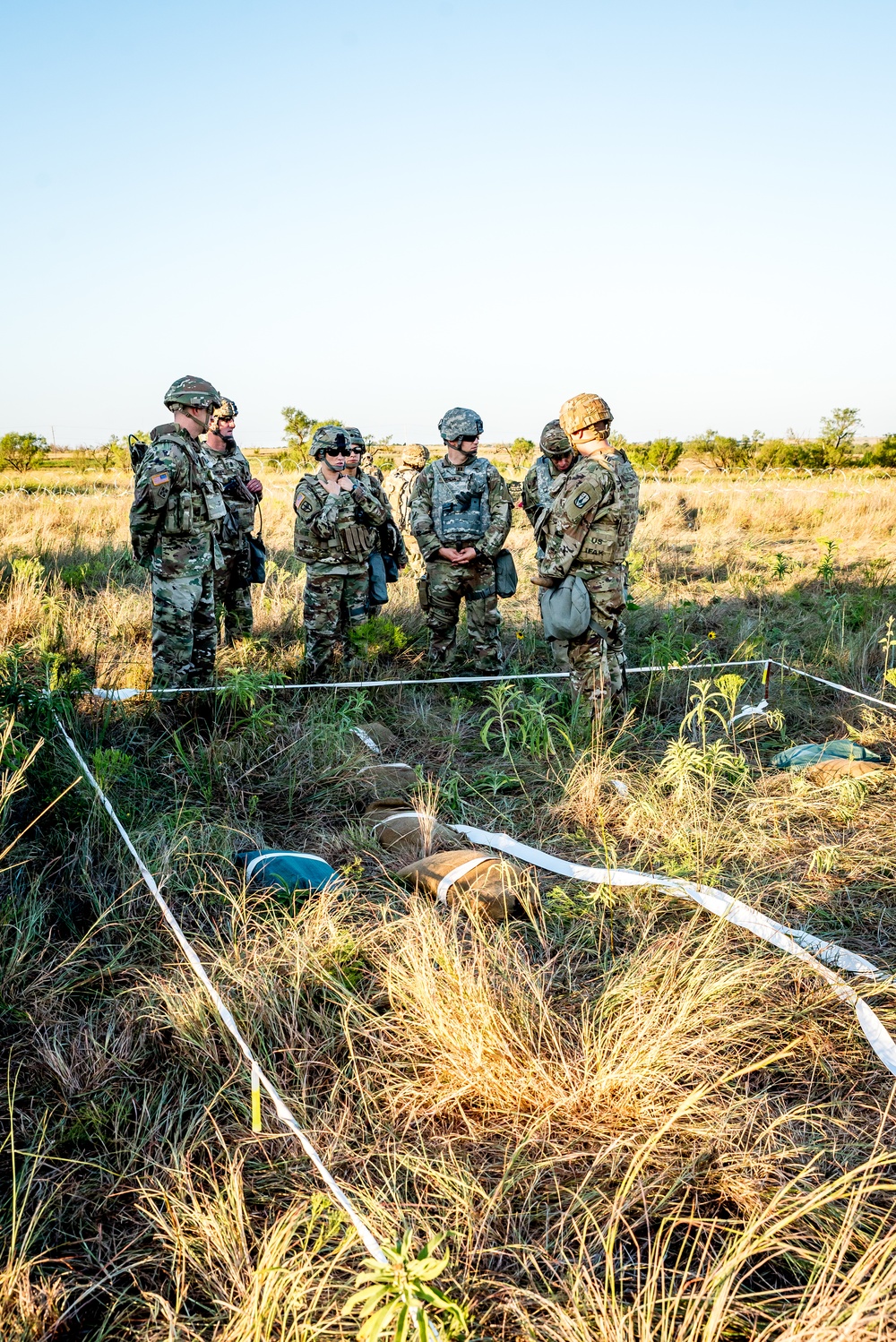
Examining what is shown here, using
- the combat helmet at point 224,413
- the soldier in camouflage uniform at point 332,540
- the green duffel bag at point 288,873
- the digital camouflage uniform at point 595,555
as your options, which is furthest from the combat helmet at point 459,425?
the green duffel bag at point 288,873

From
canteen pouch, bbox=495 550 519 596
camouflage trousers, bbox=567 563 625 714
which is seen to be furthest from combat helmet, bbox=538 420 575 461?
camouflage trousers, bbox=567 563 625 714

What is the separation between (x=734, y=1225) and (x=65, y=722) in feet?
12.3

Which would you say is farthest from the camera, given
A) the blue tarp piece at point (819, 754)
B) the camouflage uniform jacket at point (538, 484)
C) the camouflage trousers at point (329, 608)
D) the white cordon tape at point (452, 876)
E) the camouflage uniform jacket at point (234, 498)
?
the camouflage uniform jacket at point (538, 484)

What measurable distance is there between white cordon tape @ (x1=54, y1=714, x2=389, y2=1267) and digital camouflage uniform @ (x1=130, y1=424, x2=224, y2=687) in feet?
2.89

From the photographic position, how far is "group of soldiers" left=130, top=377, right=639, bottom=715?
469cm

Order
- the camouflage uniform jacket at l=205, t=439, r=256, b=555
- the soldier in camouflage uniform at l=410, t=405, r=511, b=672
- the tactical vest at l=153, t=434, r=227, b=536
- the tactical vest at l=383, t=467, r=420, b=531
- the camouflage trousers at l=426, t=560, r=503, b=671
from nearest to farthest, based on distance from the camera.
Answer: the tactical vest at l=153, t=434, r=227, b=536, the soldier in camouflage uniform at l=410, t=405, r=511, b=672, the camouflage trousers at l=426, t=560, r=503, b=671, the camouflage uniform jacket at l=205, t=439, r=256, b=555, the tactical vest at l=383, t=467, r=420, b=531

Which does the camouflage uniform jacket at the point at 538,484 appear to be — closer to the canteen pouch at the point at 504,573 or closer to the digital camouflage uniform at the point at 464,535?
the digital camouflage uniform at the point at 464,535

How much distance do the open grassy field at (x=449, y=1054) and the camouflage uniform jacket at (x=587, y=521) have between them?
86 cm

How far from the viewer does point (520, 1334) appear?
1.66 meters

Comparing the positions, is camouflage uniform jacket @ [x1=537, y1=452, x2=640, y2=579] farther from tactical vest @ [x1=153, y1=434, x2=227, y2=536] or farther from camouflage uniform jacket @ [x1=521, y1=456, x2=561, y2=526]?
camouflage uniform jacket @ [x1=521, y1=456, x2=561, y2=526]

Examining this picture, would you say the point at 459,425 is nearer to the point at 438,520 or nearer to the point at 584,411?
the point at 438,520

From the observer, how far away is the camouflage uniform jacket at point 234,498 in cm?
642

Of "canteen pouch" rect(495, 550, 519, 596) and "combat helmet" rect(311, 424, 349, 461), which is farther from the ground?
"combat helmet" rect(311, 424, 349, 461)

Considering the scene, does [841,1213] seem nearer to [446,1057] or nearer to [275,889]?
[446,1057]
